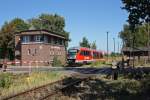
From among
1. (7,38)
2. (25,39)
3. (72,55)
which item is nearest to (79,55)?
(72,55)

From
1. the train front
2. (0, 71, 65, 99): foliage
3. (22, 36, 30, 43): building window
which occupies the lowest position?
(0, 71, 65, 99): foliage

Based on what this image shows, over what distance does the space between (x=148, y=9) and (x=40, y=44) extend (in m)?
47.3

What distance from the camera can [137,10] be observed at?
23609mm

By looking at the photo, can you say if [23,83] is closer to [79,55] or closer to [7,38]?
[79,55]

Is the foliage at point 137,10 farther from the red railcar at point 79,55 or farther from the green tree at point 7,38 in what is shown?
the green tree at point 7,38

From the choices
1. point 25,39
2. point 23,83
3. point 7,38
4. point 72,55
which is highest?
point 7,38

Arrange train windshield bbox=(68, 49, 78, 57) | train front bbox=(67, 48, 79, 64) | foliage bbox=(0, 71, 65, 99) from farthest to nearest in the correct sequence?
train front bbox=(67, 48, 79, 64) < train windshield bbox=(68, 49, 78, 57) < foliage bbox=(0, 71, 65, 99)

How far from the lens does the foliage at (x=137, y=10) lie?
22.5m

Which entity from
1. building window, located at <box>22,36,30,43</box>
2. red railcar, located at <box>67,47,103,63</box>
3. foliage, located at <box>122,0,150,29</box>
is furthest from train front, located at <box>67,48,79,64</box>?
foliage, located at <box>122,0,150,29</box>

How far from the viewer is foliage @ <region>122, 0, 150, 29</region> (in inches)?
887

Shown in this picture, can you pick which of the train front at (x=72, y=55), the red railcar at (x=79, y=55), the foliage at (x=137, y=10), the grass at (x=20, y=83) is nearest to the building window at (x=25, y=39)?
the red railcar at (x=79, y=55)

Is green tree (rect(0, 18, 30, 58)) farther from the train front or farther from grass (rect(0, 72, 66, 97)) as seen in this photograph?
grass (rect(0, 72, 66, 97))

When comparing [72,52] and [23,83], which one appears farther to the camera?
[72,52]

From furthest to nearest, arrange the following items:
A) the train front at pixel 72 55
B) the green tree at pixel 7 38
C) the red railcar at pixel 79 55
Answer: the green tree at pixel 7 38, the red railcar at pixel 79 55, the train front at pixel 72 55
